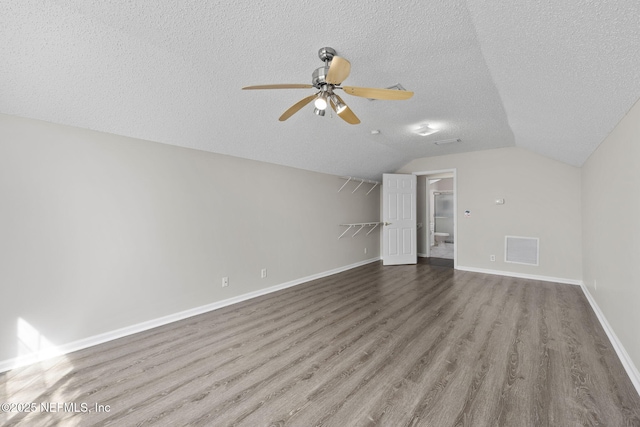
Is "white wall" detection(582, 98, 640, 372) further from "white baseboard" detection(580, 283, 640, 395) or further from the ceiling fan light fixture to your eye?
the ceiling fan light fixture

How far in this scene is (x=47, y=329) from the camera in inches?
94.4

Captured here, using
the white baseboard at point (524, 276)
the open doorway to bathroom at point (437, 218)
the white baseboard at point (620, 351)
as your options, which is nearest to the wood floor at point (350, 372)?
the white baseboard at point (620, 351)

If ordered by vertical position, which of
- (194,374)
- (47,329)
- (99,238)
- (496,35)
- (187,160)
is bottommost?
(194,374)

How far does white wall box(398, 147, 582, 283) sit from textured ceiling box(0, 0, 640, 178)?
5.67ft

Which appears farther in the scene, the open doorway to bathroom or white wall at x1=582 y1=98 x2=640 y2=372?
the open doorway to bathroom

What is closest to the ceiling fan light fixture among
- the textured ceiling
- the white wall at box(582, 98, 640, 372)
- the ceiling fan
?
the ceiling fan

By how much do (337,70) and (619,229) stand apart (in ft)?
9.25

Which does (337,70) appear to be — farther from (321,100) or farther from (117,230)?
(117,230)

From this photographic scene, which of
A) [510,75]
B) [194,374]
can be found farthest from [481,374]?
[510,75]

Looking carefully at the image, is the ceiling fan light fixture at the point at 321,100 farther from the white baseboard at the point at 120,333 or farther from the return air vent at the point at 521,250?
the return air vent at the point at 521,250

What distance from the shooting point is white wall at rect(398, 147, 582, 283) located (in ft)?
15.2

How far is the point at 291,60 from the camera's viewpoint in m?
2.19

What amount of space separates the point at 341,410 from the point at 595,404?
5.53 ft

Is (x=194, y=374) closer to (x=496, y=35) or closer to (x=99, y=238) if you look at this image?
(x=99, y=238)
